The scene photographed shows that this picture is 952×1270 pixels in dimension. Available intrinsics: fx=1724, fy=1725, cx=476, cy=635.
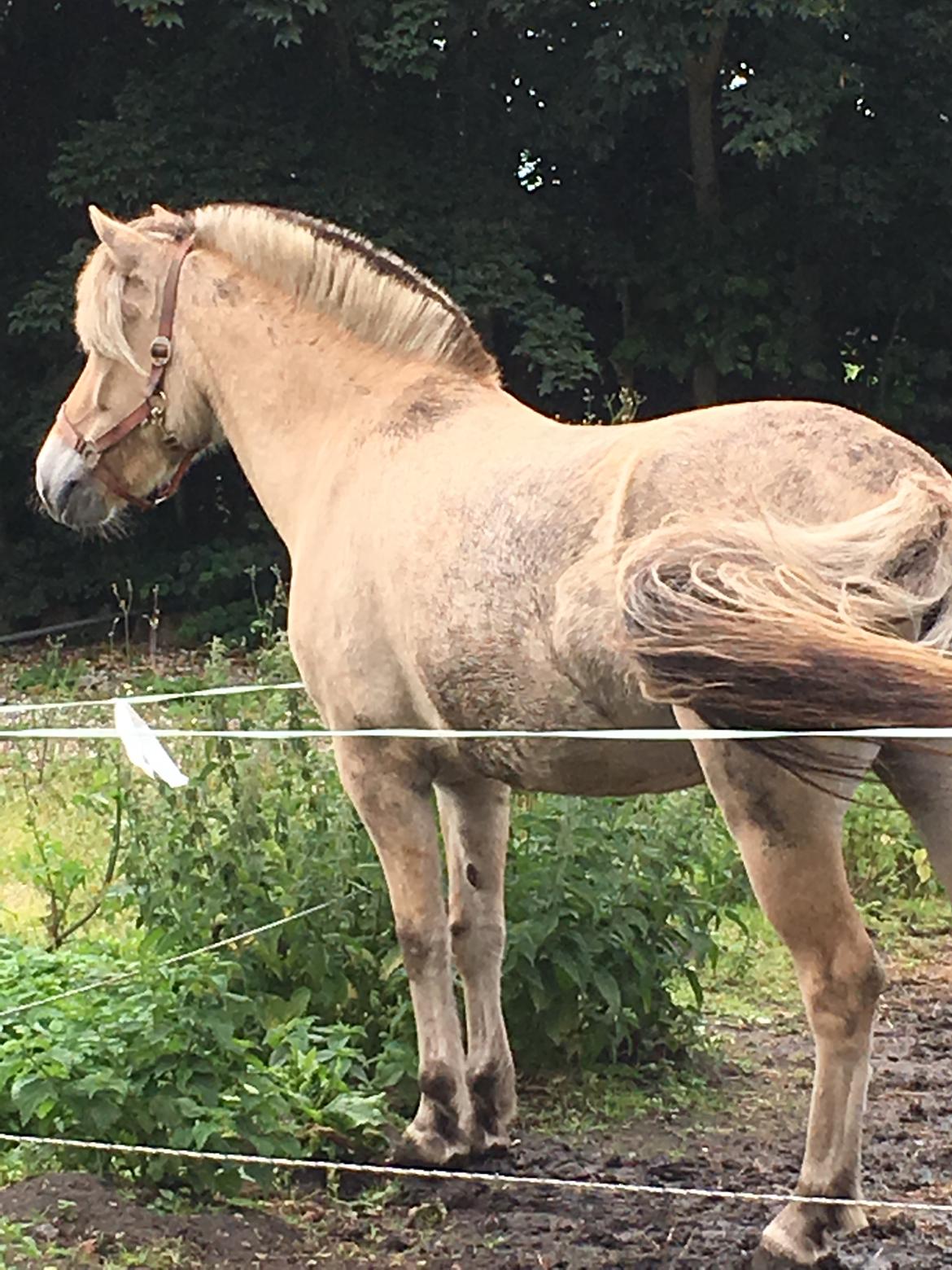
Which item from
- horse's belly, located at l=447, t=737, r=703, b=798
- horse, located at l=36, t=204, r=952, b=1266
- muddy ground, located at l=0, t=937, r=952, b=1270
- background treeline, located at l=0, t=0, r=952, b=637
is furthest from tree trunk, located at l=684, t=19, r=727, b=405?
horse's belly, located at l=447, t=737, r=703, b=798

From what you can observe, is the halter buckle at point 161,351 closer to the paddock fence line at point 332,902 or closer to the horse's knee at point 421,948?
the paddock fence line at point 332,902

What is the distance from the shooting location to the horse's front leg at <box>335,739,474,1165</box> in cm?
379

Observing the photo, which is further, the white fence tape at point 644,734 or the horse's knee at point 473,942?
the horse's knee at point 473,942

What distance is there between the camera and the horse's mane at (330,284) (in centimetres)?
403

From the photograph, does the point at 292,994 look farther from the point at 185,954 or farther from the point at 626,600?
the point at 626,600

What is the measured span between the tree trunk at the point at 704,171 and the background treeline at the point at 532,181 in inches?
1.1

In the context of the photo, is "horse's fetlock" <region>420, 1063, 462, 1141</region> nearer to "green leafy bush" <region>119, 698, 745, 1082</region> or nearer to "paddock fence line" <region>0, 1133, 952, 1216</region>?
"paddock fence line" <region>0, 1133, 952, 1216</region>

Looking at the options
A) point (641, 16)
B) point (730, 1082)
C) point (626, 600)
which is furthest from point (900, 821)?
point (641, 16)

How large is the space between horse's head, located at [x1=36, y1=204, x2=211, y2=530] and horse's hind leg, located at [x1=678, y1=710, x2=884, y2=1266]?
1.96 metres

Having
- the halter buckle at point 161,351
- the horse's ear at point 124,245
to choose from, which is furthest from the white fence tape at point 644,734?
the horse's ear at point 124,245

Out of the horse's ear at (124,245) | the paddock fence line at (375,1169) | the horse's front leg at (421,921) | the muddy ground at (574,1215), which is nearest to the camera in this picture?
the paddock fence line at (375,1169)

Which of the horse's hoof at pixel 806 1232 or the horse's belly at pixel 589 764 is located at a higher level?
the horse's belly at pixel 589 764

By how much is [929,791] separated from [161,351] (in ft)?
7.31

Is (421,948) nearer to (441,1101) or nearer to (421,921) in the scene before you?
(421,921)
